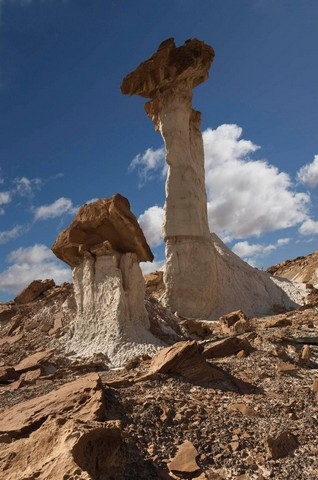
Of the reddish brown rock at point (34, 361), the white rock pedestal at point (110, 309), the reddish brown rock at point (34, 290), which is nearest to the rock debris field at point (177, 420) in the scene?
the reddish brown rock at point (34, 361)

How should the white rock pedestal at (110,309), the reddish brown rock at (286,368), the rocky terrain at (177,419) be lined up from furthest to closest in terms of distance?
the white rock pedestal at (110,309) → the reddish brown rock at (286,368) → the rocky terrain at (177,419)

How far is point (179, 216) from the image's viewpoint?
22.6 m

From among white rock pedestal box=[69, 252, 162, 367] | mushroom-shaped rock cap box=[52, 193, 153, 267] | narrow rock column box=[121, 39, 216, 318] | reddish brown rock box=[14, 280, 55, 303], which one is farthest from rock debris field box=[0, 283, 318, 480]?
narrow rock column box=[121, 39, 216, 318]

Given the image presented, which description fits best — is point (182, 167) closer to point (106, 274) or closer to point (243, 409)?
point (106, 274)

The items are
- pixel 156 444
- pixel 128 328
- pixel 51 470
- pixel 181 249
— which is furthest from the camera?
pixel 181 249

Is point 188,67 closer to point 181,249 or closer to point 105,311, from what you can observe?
point 181,249

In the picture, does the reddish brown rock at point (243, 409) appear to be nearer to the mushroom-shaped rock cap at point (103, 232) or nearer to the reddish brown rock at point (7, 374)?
the reddish brown rock at point (7, 374)

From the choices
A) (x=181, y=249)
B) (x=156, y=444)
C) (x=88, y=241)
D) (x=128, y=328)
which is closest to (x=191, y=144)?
(x=181, y=249)

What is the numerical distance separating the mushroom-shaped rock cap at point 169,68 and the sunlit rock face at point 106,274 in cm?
1402

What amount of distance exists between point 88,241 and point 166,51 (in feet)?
50.9

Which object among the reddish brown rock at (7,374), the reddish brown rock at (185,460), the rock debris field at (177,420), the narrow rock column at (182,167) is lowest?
the reddish brown rock at (185,460)

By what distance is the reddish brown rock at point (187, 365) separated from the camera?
22.4ft

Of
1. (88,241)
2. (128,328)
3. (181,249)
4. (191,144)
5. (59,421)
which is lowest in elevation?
(59,421)

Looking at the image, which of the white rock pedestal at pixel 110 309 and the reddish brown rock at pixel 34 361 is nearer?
the reddish brown rock at pixel 34 361
